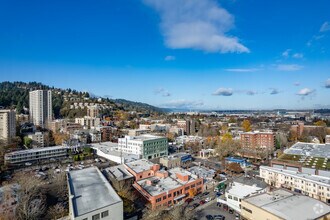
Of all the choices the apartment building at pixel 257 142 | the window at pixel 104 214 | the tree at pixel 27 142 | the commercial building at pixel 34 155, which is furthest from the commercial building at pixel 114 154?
the apartment building at pixel 257 142

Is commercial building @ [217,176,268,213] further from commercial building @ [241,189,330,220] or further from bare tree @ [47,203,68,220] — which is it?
bare tree @ [47,203,68,220]

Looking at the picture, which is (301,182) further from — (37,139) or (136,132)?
(37,139)

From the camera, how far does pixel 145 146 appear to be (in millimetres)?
24312

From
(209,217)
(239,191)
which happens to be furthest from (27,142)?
(239,191)

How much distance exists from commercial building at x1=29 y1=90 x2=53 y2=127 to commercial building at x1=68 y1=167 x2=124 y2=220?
32612mm

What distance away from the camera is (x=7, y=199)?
1136cm

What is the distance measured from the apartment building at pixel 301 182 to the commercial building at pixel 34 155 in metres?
19.9

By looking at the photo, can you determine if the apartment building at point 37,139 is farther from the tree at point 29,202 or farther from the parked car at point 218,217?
the parked car at point 218,217

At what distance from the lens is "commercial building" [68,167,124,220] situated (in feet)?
30.6

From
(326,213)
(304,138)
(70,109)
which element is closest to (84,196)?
(326,213)

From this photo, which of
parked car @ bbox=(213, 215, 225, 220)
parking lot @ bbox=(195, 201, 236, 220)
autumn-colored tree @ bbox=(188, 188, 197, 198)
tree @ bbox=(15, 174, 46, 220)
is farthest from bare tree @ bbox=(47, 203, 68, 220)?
parked car @ bbox=(213, 215, 225, 220)

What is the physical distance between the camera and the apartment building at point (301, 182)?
14.5 meters

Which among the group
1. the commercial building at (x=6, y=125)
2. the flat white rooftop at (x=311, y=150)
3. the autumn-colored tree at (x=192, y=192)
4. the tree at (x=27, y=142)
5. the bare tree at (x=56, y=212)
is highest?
the commercial building at (x=6, y=125)

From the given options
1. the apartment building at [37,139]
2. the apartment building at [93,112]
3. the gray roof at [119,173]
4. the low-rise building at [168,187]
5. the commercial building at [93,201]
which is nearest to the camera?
the commercial building at [93,201]
